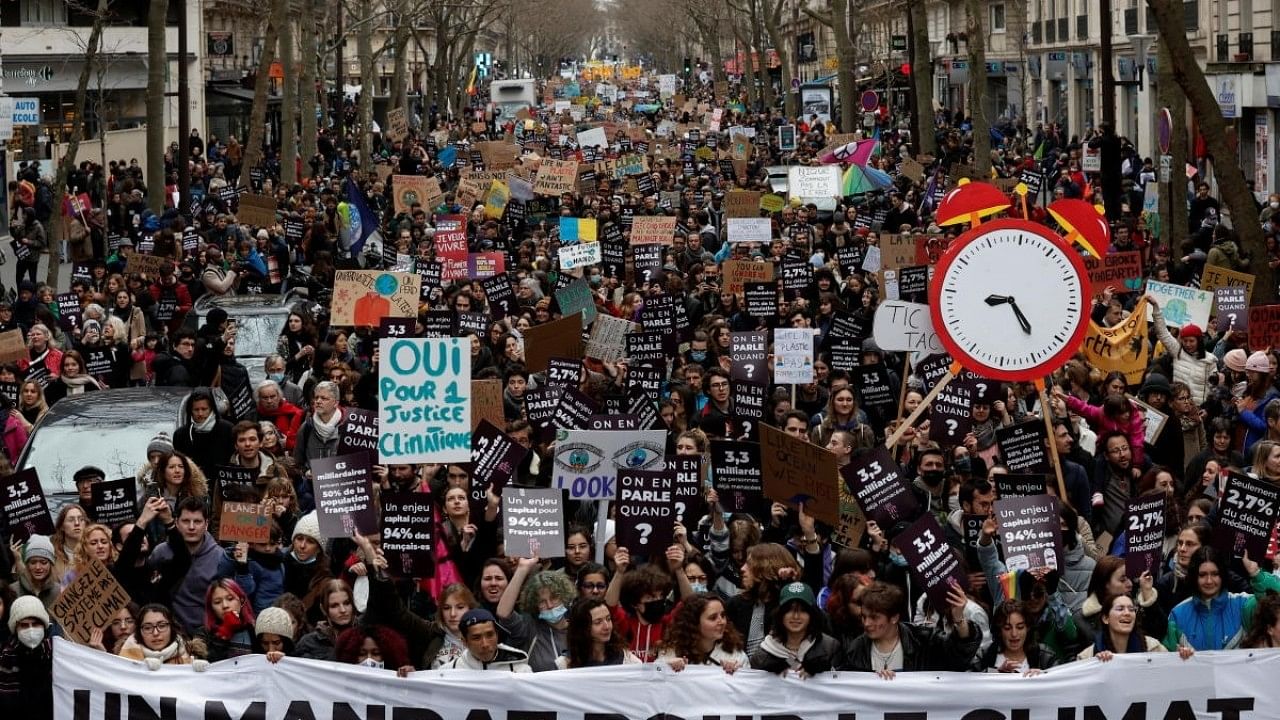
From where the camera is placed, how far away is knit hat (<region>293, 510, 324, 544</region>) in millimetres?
10281

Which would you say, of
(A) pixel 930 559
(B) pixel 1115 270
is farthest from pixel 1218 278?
(A) pixel 930 559

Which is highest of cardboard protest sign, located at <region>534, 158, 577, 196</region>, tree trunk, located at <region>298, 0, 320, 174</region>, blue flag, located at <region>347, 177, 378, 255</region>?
tree trunk, located at <region>298, 0, 320, 174</region>

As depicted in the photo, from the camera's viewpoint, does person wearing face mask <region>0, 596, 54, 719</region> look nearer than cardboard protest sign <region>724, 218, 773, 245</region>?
Yes

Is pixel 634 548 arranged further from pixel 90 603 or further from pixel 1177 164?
pixel 1177 164

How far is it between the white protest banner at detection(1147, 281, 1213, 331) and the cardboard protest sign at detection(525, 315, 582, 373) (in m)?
4.19

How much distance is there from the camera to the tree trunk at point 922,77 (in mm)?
43438

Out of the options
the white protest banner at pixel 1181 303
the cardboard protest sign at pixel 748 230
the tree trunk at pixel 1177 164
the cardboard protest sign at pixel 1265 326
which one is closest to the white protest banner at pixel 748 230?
the cardboard protest sign at pixel 748 230

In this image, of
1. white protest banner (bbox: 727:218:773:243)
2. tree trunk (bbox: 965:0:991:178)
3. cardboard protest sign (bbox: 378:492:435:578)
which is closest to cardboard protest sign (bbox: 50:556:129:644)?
cardboard protest sign (bbox: 378:492:435:578)

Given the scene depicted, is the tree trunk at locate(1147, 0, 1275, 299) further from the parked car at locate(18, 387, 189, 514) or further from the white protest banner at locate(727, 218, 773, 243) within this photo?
the parked car at locate(18, 387, 189, 514)

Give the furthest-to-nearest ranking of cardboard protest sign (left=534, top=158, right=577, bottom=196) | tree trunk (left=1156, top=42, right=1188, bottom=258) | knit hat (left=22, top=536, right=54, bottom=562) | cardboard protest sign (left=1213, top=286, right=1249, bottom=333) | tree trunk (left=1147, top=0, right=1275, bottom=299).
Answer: cardboard protest sign (left=534, top=158, right=577, bottom=196)
tree trunk (left=1156, top=42, right=1188, bottom=258)
tree trunk (left=1147, top=0, right=1275, bottom=299)
cardboard protest sign (left=1213, top=286, right=1249, bottom=333)
knit hat (left=22, top=536, right=54, bottom=562)

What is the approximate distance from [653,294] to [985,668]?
10.7m

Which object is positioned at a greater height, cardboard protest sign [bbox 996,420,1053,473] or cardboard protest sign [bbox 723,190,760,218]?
cardboard protest sign [bbox 723,190,760,218]

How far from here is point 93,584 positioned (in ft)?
29.6

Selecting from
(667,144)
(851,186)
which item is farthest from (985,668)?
(667,144)
